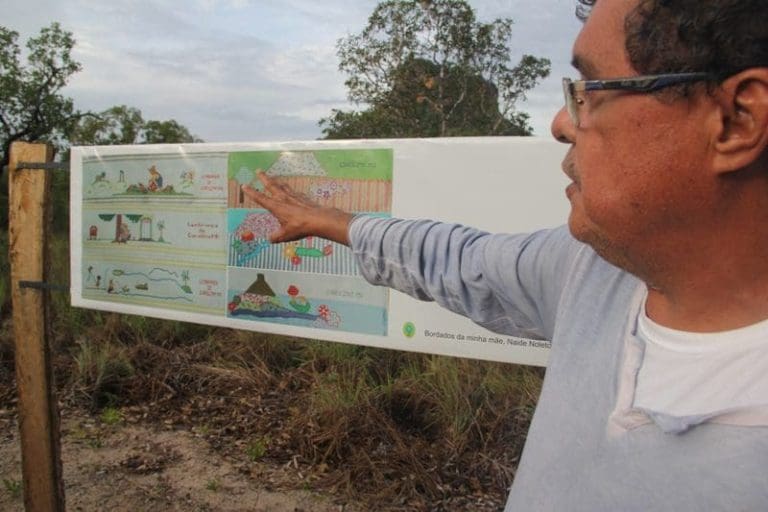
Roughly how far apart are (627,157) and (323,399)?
321 centimetres

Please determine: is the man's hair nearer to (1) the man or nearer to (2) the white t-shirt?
(1) the man

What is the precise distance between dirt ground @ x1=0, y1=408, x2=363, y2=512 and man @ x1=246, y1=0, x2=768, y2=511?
2.54 m

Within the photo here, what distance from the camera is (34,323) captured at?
8.77ft

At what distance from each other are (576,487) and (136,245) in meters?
2.69

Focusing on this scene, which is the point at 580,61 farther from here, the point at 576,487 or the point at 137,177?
the point at 137,177

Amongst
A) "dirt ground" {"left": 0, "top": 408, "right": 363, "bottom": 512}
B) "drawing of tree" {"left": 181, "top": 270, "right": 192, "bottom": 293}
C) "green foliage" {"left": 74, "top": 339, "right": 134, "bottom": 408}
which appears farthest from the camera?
"green foliage" {"left": 74, "top": 339, "right": 134, "bottom": 408}

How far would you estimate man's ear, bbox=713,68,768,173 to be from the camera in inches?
31.7

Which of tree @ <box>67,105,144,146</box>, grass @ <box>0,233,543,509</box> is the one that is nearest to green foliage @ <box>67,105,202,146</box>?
tree @ <box>67,105,144,146</box>

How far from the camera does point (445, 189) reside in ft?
8.15

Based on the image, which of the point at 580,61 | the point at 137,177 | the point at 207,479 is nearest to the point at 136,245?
the point at 137,177

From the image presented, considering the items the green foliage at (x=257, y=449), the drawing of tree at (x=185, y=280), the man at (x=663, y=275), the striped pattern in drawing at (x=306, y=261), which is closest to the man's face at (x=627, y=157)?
the man at (x=663, y=275)

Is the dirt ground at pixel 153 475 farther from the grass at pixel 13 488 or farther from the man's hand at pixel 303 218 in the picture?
the man's hand at pixel 303 218

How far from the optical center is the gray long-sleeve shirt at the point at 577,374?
0.78m

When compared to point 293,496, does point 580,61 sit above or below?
above
